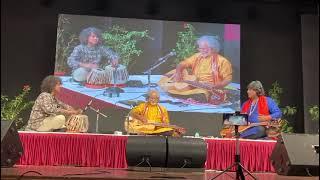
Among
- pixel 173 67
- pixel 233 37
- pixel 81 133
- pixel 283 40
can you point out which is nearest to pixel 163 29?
pixel 173 67

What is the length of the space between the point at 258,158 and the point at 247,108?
82 centimetres

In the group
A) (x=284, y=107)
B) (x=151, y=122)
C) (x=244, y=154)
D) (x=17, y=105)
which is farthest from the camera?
(x=284, y=107)

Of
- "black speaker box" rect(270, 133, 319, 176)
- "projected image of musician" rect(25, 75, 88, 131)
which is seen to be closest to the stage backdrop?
"projected image of musician" rect(25, 75, 88, 131)

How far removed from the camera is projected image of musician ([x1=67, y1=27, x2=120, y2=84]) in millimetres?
8234

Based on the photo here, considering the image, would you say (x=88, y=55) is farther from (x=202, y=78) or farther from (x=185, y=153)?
(x=185, y=153)

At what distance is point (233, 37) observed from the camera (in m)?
8.57

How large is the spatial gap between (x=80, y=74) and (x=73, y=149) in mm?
2889

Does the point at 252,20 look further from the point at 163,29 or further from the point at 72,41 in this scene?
the point at 72,41

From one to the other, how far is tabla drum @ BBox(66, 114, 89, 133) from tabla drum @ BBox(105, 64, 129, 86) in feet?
7.62

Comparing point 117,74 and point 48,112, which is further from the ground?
point 117,74

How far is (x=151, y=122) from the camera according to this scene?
592 cm

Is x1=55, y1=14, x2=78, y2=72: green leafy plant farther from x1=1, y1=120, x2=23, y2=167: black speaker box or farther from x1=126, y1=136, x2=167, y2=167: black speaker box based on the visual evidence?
x1=1, y1=120, x2=23, y2=167: black speaker box

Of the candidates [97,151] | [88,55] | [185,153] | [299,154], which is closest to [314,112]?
[88,55]

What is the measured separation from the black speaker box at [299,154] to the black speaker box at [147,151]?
127 centimetres
